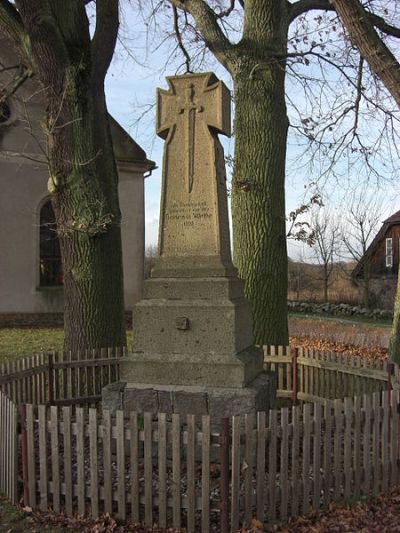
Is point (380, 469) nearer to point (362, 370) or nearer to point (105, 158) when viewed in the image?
point (362, 370)

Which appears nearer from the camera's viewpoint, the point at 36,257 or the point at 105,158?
the point at 105,158

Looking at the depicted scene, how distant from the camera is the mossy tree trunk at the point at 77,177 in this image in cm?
895

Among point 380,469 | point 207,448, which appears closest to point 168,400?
point 207,448

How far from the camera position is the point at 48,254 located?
20.0 meters

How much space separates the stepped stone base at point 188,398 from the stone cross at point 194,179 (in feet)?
4.28

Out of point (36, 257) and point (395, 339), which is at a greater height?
point (36, 257)

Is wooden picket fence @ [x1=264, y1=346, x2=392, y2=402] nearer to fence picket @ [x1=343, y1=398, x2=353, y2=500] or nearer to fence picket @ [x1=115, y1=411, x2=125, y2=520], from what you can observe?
fence picket @ [x1=343, y1=398, x2=353, y2=500]

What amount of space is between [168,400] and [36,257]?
14.6 meters

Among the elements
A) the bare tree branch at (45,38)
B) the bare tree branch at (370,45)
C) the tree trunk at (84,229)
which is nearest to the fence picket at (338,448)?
the tree trunk at (84,229)

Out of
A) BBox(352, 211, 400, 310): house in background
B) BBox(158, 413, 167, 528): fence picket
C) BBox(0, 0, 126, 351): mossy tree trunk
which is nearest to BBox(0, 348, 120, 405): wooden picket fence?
BBox(0, 0, 126, 351): mossy tree trunk

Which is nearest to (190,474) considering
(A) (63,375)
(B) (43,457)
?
(B) (43,457)

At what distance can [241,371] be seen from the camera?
5844mm

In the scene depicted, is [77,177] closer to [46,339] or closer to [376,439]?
[376,439]

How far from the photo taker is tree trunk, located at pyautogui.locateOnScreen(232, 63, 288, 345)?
967 cm
